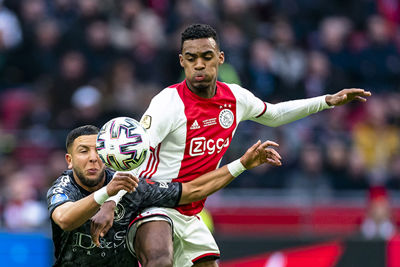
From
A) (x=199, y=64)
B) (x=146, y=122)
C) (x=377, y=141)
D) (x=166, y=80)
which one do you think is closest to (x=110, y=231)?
(x=146, y=122)

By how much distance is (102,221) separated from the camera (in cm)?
613

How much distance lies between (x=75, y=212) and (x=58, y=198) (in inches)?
16.1

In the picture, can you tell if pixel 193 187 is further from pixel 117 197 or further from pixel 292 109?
pixel 292 109

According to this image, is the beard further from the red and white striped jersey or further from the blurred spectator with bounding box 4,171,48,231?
the blurred spectator with bounding box 4,171,48,231

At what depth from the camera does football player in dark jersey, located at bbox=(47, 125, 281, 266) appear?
6.47 m

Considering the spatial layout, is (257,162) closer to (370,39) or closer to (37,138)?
(37,138)

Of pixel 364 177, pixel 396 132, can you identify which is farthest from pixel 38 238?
pixel 396 132

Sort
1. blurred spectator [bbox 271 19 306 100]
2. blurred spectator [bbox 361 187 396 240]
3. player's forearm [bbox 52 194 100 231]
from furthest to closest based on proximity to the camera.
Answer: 1. blurred spectator [bbox 271 19 306 100]
2. blurred spectator [bbox 361 187 396 240]
3. player's forearm [bbox 52 194 100 231]

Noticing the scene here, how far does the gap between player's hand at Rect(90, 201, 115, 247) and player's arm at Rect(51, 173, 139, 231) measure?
7.1 inches

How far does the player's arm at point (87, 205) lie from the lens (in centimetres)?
571

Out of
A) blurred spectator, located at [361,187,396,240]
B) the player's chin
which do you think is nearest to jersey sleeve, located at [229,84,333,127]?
the player's chin

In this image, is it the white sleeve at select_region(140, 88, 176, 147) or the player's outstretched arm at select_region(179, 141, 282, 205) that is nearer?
the white sleeve at select_region(140, 88, 176, 147)

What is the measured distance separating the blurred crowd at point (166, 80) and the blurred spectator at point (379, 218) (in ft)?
2.20

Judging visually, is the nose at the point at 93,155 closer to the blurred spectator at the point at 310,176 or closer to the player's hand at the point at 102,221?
the player's hand at the point at 102,221
